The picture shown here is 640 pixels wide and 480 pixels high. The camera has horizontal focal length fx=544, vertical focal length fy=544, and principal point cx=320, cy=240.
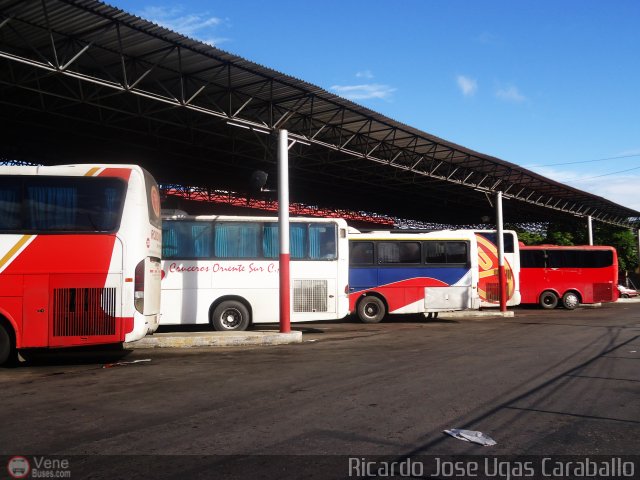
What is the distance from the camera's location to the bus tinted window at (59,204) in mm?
9500

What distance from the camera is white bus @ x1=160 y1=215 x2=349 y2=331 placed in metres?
14.4

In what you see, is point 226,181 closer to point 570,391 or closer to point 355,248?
point 355,248

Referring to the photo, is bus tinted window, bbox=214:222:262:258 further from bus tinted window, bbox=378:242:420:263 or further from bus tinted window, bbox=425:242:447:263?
bus tinted window, bbox=425:242:447:263

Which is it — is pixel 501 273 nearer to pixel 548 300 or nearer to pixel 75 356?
pixel 548 300

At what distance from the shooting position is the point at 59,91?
17.5 meters

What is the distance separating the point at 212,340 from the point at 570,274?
20.6 metres

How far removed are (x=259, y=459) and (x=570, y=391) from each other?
4.64 meters

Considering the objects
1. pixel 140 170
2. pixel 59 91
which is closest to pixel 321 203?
pixel 59 91

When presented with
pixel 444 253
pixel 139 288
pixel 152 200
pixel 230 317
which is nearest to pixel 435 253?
pixel 444 253

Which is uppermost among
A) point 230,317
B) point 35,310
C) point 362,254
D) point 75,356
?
point 362,254

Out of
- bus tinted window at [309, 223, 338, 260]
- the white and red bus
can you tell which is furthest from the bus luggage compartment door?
bus tinted window at [309, 223, 338, 260]

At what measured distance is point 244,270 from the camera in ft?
48.6

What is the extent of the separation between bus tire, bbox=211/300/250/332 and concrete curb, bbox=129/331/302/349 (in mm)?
1457

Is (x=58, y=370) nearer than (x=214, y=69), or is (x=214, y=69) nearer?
(x=58, y=370)
